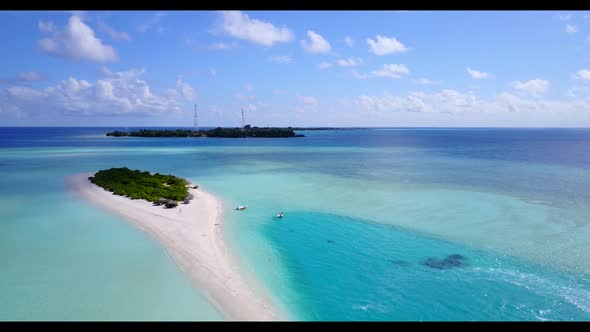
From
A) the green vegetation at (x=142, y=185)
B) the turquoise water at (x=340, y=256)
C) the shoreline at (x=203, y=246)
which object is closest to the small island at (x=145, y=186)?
the green vegetation at (x=142, y=185)

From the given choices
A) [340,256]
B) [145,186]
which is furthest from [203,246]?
[145,186]

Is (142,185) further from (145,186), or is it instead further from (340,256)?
(340,256)

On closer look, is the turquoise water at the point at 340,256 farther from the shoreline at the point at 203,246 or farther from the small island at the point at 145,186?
the small island at the point at 145,186

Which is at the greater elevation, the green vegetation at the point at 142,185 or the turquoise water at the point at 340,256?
the green vegetation at the point at 142,185

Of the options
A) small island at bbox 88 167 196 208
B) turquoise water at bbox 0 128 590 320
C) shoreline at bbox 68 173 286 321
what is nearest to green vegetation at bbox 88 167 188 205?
small island at bbox 88 167 196 208

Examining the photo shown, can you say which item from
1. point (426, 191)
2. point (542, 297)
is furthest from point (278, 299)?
point (426, 191)
